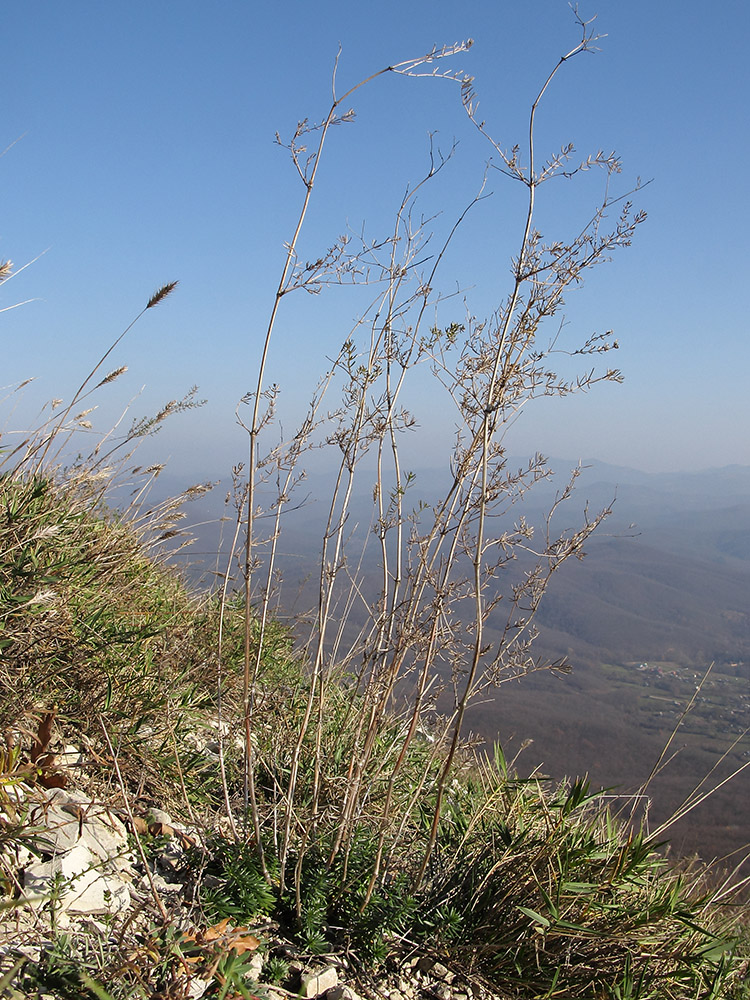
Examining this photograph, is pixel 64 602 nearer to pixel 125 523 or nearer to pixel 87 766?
pixel 87 766

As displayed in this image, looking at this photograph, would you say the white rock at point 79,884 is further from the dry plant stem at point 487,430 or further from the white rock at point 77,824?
the dry plant stem at point 487,430

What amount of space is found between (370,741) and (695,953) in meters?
1.46

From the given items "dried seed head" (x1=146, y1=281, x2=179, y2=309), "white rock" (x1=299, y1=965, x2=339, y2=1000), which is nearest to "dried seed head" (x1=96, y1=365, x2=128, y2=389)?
"dried seed head" (x1=146, y1=281, x2=179, y2=309)

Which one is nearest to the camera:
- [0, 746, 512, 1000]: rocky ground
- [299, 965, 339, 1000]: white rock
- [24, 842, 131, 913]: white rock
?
[0, 746, 512, 1000]: rocky ground

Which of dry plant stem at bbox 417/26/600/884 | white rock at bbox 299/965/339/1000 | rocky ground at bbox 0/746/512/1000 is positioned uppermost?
dry plant stem at bbox 417/26/600/884

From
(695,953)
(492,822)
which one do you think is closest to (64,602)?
(492,822)

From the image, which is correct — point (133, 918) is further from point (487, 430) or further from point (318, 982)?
point (487, 430)

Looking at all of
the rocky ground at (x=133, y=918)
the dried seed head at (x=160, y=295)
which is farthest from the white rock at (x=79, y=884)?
the dried seed head at (x=160, y=295)

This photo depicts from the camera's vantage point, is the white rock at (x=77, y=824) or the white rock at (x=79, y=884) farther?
the white rock at (x=77, y=824)

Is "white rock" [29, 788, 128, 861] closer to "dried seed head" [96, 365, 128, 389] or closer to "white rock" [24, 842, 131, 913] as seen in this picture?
"white rock" [24, 842, 131, 913]

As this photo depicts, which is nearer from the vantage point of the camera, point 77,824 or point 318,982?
point 318,982

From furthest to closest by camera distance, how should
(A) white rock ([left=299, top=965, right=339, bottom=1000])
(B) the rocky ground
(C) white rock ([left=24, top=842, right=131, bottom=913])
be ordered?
(A) white rock ([left=299, top=965, right=339, bottom=1000]) → (C) white rock ([left=24, top=842, right=131, bottom=913]) → (B) the rocky ground

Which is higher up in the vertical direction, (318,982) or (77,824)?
(77,824)

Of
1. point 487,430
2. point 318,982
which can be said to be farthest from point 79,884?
point 487,430
